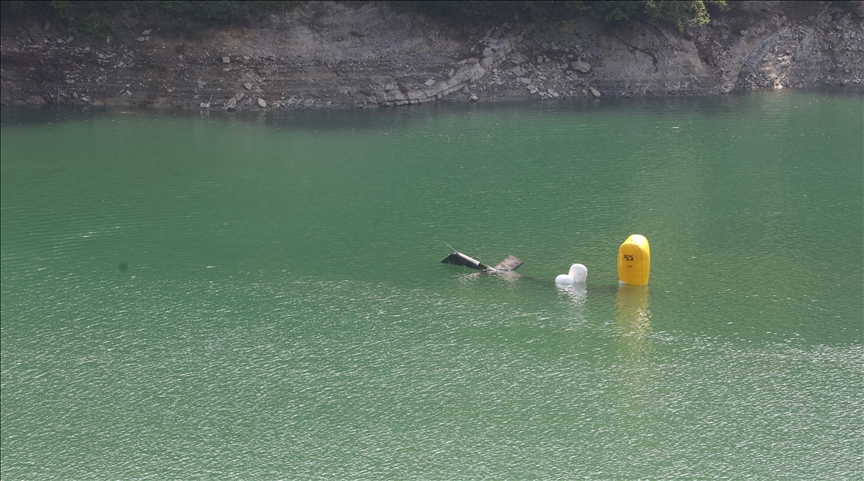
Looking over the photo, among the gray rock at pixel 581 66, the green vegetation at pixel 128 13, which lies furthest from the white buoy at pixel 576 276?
the green vegetation at pixel 128 13

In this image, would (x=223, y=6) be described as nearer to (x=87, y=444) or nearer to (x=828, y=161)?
(x=828, y=161)

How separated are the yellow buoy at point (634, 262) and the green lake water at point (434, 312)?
9.8 inches

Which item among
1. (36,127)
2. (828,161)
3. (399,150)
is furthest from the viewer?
(36,127)

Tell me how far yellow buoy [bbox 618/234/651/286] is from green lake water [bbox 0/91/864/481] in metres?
0.25

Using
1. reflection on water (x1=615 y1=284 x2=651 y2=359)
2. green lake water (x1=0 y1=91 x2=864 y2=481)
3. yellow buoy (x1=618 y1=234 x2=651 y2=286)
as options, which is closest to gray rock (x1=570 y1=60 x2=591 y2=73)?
green lake water (x1=0 y1=91 x2=864 y2=481)

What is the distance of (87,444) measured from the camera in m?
9.87

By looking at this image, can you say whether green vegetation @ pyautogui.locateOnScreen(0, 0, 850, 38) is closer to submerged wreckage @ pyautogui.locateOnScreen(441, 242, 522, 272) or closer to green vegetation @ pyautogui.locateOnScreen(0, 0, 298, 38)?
green vegetation @ pyautogui.locateOnScreen(0, 0, 298, 38)

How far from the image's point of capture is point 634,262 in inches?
540

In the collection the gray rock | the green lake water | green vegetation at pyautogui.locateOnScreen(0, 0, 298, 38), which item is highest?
green vegetation at pyautogui.locateOnScreen(0, 0, 298, 38)

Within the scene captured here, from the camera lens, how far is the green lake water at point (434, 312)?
9.65 meters

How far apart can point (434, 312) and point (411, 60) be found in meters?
21.8

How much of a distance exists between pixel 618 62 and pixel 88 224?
23061mm

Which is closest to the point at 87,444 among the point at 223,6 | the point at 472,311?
the point at 472,311

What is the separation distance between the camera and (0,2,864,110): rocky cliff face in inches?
1254
